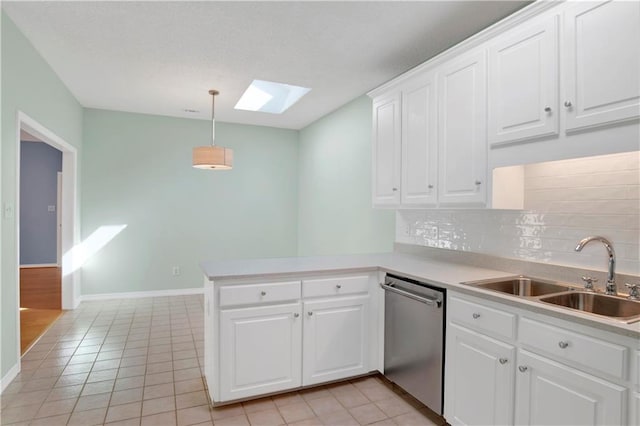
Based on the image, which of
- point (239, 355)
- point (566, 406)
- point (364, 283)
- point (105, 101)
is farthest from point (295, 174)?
point (566, 406)

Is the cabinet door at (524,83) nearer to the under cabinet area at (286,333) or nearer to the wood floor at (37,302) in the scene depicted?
the under cabinet area at (286,333)

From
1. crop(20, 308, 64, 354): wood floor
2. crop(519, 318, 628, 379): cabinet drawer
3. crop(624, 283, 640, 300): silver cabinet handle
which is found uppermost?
crop(624, 283, 640, 300): silver cabinet handle

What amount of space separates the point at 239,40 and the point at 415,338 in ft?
8.26

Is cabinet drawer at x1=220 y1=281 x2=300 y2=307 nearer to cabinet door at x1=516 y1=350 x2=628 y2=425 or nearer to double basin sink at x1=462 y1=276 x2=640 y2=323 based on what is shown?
double basin sink at x1=462 y1=276 x2=640 y2=323

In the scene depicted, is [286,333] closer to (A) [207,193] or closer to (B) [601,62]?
(B) [601,62]

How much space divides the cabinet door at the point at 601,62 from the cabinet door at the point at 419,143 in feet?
2.98

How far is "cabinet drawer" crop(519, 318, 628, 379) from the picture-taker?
1330 millimetres

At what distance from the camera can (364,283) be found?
103 inches

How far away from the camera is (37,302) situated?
4.77 m

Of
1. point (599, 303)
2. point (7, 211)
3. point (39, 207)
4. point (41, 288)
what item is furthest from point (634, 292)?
point (39, 207)

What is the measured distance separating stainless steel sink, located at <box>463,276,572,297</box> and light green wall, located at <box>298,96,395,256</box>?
4.80ft

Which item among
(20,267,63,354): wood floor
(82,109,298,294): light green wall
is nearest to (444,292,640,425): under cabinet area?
(20,267,63,354): wood floor

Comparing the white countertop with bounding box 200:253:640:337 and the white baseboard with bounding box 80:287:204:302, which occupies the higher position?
the white countertop with bounding box 200:253:640:337

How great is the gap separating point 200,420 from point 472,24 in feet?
10.3
